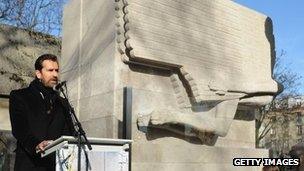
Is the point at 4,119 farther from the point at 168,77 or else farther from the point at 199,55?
the point at 199,55

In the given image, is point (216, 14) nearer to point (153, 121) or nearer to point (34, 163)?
point (153, 121)

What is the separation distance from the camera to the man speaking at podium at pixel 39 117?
3.59 meters

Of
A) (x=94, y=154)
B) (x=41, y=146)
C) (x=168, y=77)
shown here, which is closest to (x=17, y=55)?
(x=168, y=77)

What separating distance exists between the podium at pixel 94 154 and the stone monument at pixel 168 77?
8.37 ft

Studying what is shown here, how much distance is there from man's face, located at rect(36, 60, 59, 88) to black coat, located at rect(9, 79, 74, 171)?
76 mm

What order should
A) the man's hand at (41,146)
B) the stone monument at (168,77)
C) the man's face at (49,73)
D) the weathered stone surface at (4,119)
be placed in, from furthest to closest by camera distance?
1. the weathered stone surface at (4,119)
2. the stone monument at (168,77)
3. the man's face at (49,73)
4. the man's hand at (41,146)

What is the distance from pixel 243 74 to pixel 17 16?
1309cm

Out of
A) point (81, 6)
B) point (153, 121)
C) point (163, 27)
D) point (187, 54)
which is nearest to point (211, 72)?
point (187, 54)

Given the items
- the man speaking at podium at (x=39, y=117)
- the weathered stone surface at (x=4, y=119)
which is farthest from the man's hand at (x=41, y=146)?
the weathered stone surface at (x=4, y=119)

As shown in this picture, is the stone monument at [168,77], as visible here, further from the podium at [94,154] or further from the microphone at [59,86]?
the microphone at [59,86]

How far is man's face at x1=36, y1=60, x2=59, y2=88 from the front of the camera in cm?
373

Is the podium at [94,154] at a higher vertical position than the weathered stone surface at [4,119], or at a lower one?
lower

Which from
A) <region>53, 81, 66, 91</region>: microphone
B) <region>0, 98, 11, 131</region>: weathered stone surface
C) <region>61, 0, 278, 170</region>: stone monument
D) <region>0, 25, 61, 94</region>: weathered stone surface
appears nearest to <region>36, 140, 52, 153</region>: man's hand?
<region>53, 81, 66, 91</region>: microphone

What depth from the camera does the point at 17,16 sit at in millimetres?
19484
